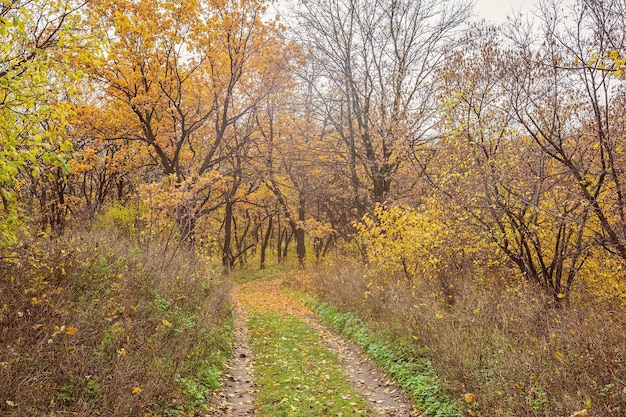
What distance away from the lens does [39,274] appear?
6.37 m

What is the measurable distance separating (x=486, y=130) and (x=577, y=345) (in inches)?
172

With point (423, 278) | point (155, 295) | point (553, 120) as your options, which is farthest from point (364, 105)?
point (155, 295)

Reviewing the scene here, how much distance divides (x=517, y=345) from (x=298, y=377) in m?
3.86

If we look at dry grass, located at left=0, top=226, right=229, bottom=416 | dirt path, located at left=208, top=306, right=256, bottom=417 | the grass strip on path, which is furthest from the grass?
dry grass, located at left=0, top=226, right=229, bottom=416

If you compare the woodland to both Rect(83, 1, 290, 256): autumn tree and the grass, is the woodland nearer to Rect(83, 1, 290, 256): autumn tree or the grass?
Rect(83, 1, 290, 256): autumn tree

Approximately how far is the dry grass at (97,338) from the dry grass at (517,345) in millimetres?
3898

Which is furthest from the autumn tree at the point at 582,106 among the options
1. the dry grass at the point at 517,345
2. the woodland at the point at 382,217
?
the dry grass at the point at 517,345

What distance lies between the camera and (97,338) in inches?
223

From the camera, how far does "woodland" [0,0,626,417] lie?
500 cm

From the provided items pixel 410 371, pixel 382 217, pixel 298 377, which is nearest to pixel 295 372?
pixel 298 377

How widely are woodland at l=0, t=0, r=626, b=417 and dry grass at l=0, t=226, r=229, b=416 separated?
1.3 inches

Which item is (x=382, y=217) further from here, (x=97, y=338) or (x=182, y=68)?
(x=182, y=68)

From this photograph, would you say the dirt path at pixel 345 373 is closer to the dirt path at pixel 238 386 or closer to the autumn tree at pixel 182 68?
the dirt path at pixel 238 386

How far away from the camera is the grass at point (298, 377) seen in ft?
22.1
